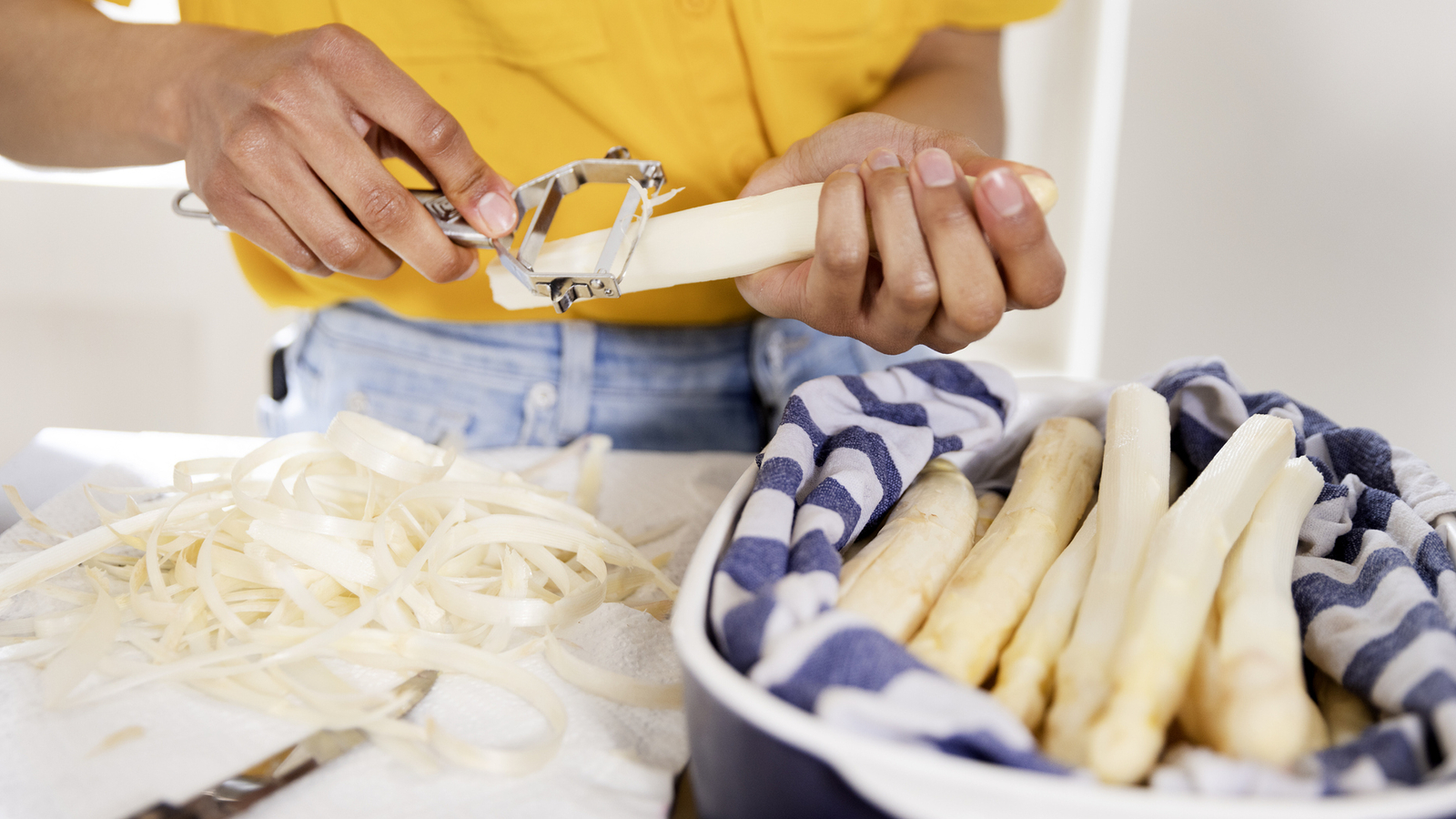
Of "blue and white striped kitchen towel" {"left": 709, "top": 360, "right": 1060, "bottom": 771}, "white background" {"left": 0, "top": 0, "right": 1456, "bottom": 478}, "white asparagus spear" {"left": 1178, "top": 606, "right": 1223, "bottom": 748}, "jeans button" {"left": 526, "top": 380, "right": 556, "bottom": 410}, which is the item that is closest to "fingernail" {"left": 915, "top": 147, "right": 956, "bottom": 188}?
"blue and white striped kitchen towel" {"left": 709, "top": 360, "right": 1060, "bottom": 771}

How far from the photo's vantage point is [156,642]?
1.59 ft

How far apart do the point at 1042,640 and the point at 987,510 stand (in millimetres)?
181

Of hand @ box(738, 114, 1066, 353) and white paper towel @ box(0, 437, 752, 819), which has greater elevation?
hand @ box(738, 114, 1066, 353)

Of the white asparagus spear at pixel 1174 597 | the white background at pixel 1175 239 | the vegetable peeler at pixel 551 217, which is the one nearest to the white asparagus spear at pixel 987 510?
the white asparagus spear at pixel 1174 597

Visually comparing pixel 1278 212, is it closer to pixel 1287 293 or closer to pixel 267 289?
pixel 1287 293

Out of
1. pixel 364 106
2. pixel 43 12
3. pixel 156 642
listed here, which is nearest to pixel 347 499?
pixel 156 642

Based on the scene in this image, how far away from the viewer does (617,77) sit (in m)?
0.78

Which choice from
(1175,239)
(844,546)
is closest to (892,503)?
(844,546)

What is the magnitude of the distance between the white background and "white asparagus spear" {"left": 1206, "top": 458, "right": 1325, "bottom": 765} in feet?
2.45

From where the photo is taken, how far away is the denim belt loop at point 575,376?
87 cm

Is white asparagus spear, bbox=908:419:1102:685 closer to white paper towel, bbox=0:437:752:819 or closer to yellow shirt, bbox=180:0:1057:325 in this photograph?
white paper towel, bbox=0:437:752:819

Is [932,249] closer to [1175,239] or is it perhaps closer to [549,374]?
[549,374]

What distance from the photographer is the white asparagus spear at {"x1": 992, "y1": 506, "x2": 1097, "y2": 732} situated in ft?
1.15

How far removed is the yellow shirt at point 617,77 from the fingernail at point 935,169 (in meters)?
0.34
